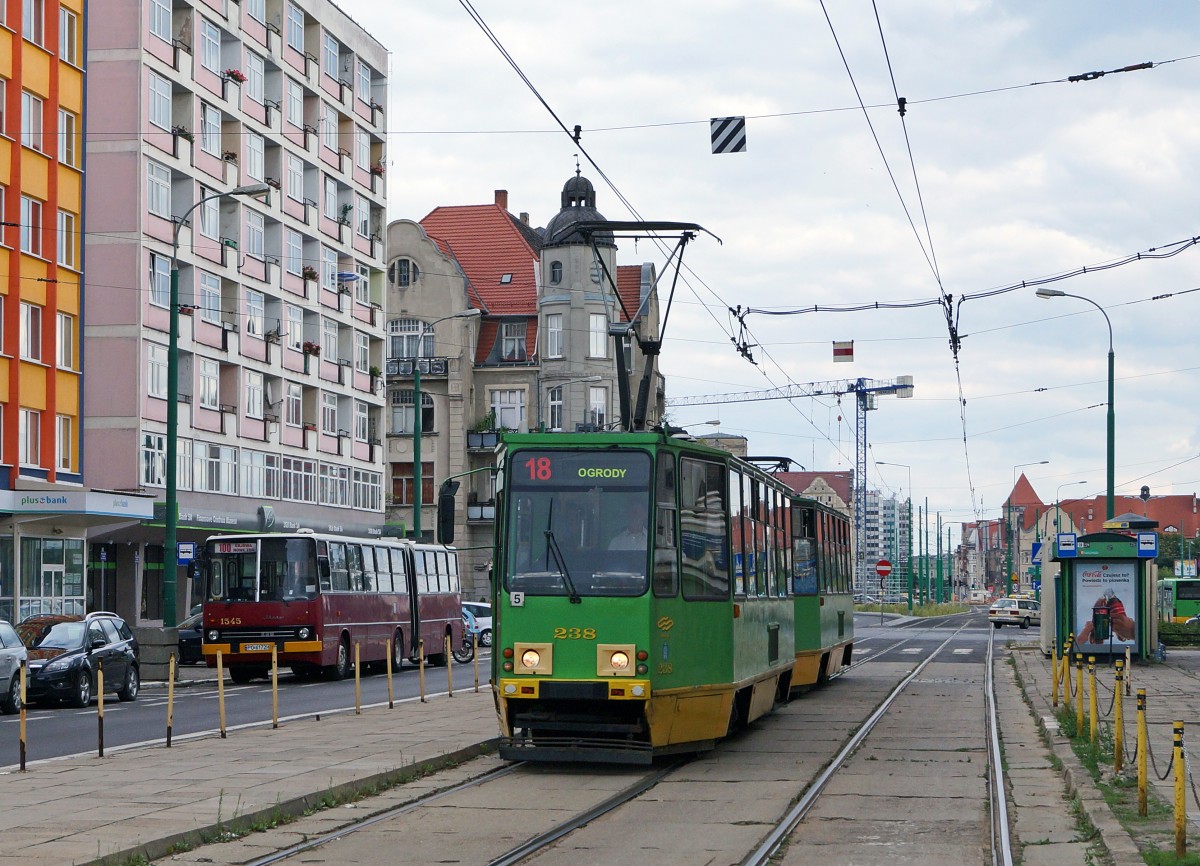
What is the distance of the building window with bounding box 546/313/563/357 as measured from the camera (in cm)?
8025

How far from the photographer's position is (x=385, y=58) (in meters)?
70.6

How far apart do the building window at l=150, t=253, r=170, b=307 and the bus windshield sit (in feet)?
60.3

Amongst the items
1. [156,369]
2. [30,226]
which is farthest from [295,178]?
[30,226]

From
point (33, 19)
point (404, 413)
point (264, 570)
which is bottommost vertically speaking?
point (264, 570)

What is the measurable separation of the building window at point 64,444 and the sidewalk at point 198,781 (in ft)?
90.3

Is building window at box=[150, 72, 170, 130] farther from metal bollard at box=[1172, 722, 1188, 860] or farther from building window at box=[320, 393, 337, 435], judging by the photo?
metal bollard at box=[1172, 722, 1188, 860]

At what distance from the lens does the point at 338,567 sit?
34469mm

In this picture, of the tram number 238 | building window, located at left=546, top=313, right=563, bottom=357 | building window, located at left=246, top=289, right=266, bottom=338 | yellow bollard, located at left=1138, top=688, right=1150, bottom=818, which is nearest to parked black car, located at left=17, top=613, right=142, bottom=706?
the tram number 238

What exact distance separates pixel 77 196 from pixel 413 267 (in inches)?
1413

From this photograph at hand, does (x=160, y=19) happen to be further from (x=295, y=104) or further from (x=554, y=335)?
(x=554, y=335)

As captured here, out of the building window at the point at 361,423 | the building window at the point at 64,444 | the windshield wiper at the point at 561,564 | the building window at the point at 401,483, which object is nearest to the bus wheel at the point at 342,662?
the building window at the point at 64,444

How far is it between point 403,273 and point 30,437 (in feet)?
128

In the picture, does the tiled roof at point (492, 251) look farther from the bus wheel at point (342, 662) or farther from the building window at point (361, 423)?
the bus wheel at point (342, 662)

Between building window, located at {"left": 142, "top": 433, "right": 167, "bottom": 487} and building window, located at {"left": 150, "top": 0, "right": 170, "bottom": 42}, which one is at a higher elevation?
building window, located at {"left": 150, "top": 0, "right": 170, "bottom": 42}
